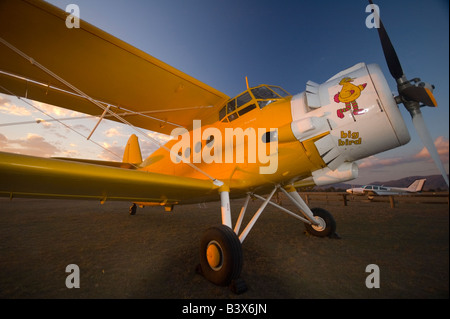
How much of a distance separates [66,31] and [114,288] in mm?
3539

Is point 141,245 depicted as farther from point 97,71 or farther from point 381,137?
point 381,137

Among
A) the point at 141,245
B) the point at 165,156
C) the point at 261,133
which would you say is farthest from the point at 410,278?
the point at 165,156

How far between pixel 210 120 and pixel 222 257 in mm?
2671

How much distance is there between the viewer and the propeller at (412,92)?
158cm

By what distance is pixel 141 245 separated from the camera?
3695 mm

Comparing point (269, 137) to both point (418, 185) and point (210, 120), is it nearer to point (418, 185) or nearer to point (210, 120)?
point (210, 120)

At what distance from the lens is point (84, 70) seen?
317 centimetres

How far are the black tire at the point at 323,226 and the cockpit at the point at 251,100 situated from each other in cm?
287

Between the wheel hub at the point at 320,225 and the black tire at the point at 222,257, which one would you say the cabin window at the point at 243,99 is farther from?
the wheel hub at the point at 320,225

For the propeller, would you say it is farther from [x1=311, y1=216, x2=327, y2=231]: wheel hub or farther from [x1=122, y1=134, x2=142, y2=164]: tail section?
[x1=122, y1=134, x2=142, y2=164]: tail section

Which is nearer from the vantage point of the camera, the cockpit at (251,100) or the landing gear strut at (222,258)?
the landing gear strut at (222,258)

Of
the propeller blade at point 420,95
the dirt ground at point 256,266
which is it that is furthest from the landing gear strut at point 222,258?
the propeller blade at point 420,95

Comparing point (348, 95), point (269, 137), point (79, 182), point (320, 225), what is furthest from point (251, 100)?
point (320, 225)
